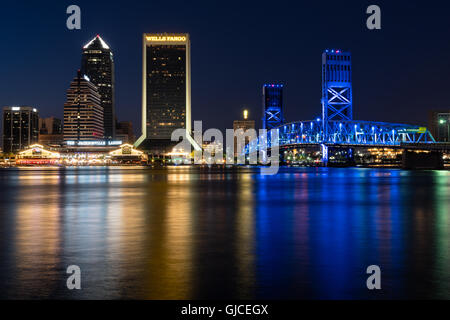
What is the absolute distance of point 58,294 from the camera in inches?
322

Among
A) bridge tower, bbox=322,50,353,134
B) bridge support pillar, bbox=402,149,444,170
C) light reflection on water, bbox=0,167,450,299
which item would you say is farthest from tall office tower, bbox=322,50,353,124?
light reflection on water, bbox=0,167,450,299

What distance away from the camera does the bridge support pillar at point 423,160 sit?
11756cm

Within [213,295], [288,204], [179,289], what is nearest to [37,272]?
[179,289]

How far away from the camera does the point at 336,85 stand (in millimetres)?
176250

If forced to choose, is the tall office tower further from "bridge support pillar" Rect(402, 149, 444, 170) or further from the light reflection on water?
→ the light reflection on water

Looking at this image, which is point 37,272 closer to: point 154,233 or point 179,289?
point 179,289

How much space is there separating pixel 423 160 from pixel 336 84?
2474 inches

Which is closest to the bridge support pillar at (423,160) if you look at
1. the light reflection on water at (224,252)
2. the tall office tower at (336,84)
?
the tall office tower at (336,84)

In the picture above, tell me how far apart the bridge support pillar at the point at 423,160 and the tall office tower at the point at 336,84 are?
55.5 meters

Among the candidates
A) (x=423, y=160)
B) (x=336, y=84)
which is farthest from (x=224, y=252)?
(x=336, y=84)

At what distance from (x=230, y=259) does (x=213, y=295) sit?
291cm

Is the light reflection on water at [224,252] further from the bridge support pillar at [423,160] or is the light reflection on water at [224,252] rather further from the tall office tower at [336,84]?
the tall office tower at [336,84]

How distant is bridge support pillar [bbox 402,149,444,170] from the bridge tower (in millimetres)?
54815

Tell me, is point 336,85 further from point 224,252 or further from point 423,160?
point 224,252
